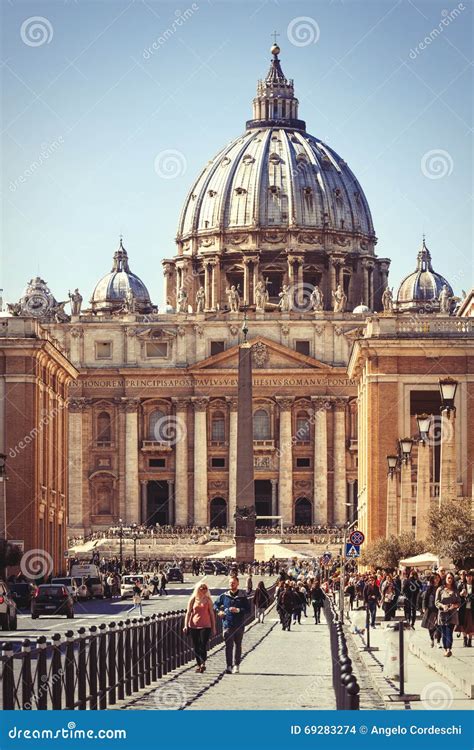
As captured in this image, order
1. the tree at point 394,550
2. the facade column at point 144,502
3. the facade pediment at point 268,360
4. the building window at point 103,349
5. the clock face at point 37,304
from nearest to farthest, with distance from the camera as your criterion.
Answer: the tree at point 394,550
the facade pediment at point 268,360
the facade column at point 144,502
the building window at point 103,349
the clock face at point 37,304

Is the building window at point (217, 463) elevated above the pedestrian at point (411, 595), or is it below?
above

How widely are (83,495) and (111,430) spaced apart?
568 centimetres

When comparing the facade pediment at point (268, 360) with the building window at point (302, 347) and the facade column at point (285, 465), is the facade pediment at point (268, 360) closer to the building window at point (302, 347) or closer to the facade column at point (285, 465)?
the building window at point (302, 347)

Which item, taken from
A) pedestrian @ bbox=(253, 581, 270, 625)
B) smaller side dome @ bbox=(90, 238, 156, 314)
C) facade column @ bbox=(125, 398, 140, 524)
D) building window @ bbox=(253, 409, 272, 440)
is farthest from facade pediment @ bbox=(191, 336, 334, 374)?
pedestrian @ bbox=(253, 581, 270, 625)

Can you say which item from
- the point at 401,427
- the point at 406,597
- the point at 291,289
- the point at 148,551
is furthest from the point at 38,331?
the point at 291,289

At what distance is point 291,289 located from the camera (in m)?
170

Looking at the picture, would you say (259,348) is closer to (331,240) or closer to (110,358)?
(110,358)

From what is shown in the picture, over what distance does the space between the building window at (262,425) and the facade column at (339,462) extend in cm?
535

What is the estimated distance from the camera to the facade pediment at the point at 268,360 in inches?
5832

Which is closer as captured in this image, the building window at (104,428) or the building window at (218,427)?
the building window at (104,428)

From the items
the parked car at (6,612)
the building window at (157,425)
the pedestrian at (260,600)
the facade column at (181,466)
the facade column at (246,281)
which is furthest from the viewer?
the facade column at (246,281)

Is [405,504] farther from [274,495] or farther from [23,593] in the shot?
[274,495]

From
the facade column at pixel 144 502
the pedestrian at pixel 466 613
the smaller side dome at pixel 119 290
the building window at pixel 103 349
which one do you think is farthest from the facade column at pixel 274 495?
the pedestrian at pixel 466 613

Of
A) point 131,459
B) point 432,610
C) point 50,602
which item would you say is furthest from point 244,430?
point 131,459
